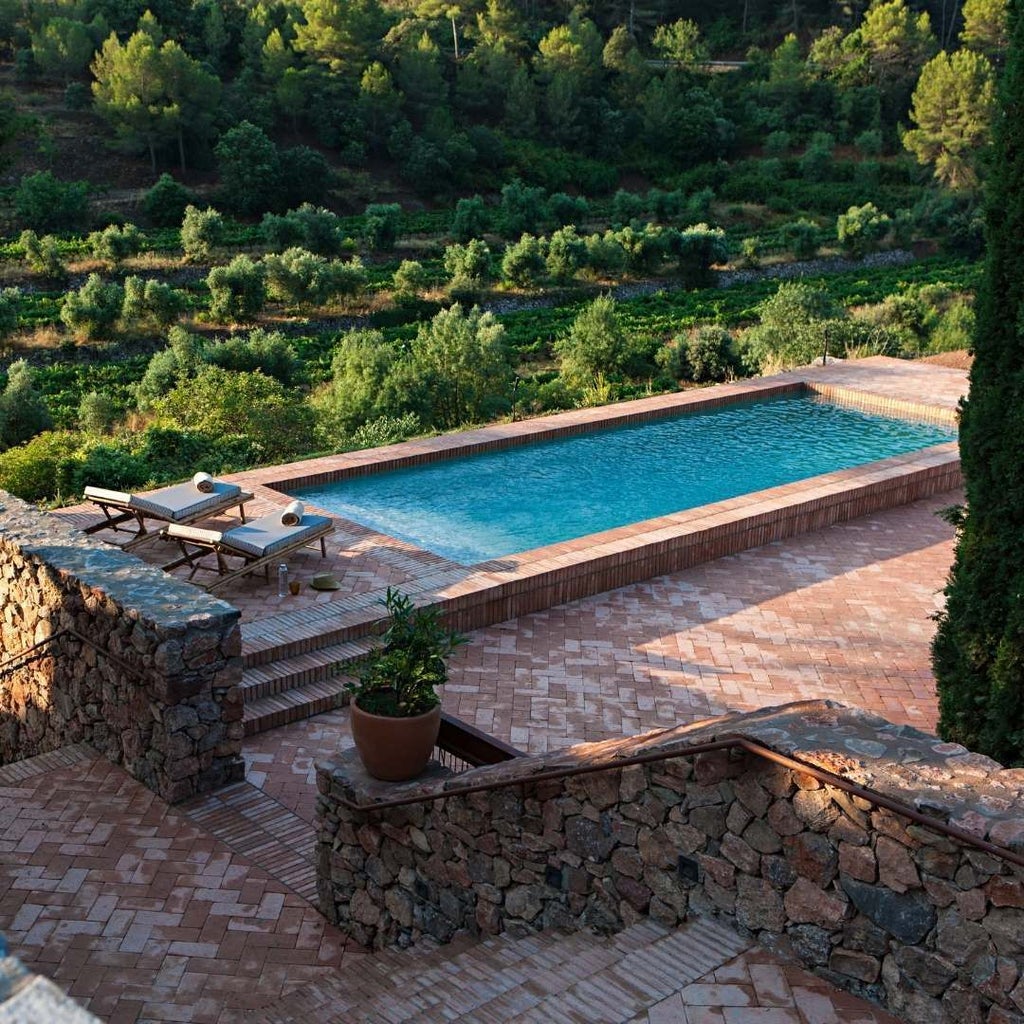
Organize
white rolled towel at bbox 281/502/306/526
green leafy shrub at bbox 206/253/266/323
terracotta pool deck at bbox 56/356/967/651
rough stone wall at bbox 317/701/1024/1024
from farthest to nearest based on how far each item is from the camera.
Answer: green leafy shrub at bbox 206/253/266/323 < white rolled towel at bbox 281/502/306/526 < terracotta pool deck at bbox 56/356/967/651 < rough stone wall at bbox 317/701/1024/1024

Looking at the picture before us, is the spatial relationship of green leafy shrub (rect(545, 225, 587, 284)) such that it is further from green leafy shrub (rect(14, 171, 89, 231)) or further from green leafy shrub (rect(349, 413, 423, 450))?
green leafy shrub (rect(349, 413, 423, 450))

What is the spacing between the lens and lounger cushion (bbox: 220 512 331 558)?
321 inches

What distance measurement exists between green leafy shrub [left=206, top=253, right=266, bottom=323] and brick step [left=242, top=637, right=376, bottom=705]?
2304 centimetres

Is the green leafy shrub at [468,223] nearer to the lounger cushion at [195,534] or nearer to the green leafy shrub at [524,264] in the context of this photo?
the green leafy shrub at [524,264]

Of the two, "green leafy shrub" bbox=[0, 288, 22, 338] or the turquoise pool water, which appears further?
"green leafy shrub" bbox=[0, 288, 22, 338]

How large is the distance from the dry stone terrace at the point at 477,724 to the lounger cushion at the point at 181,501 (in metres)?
0.37

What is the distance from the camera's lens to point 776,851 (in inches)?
150

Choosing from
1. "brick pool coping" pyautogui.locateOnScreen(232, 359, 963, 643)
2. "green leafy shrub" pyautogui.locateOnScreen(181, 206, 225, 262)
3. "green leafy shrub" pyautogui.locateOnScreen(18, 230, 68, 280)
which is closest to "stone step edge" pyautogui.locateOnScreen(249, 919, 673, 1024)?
"brick pool coping" pyautogui.locateOnScreen(232, 359, 963, 643)

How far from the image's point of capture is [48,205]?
34.9 m

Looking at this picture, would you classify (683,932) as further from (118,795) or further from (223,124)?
(223,124)

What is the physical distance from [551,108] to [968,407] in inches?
2040

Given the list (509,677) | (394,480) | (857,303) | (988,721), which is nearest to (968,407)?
(988,721)

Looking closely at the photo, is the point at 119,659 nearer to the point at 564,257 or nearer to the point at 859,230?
the point at 564,257

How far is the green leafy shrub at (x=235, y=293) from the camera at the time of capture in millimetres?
29016
